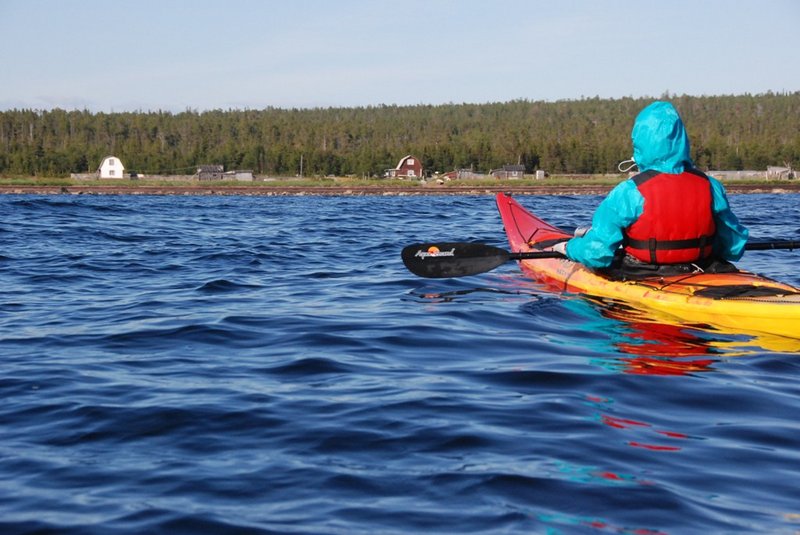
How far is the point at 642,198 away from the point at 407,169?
88030 millimetres

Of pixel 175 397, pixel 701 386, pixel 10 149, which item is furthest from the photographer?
pixel 10 149

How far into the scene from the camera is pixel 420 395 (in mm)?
5074

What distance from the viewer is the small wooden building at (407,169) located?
3730 inches

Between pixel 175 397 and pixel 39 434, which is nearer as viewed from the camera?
pixel 39 434

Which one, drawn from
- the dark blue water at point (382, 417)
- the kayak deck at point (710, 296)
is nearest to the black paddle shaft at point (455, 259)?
the dark blue water at point (382, 417)

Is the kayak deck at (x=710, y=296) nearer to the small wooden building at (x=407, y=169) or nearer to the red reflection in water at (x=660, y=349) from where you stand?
the red reflection in water at (x=660, y=349)

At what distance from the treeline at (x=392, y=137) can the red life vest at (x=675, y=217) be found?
91994 millimetres

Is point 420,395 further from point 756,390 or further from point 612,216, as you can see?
point 612,216

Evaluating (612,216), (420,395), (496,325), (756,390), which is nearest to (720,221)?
(612,216)

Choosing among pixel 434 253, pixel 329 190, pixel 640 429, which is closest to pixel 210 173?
pixel 329 190

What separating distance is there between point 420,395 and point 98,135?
14446 cm

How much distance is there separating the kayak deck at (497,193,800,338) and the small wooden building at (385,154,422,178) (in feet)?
282

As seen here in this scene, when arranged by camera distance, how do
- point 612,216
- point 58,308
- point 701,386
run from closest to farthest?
point 701,386 → point 612,216 → point 58,308

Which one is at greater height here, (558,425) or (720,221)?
(720,221)
